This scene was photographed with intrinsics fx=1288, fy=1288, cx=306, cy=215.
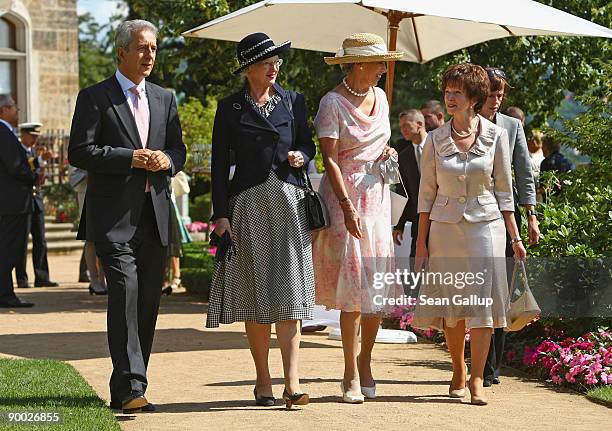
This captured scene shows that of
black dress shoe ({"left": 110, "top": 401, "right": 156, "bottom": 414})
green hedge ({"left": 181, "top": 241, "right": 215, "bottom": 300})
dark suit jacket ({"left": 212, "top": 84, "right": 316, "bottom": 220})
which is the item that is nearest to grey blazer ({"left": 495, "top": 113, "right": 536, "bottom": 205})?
A: dark suit jacket ({"left": 212, "top": 84, "right": 316, "bottom": 220})

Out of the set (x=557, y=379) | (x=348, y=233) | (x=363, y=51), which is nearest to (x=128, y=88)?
(x=363, y=51)

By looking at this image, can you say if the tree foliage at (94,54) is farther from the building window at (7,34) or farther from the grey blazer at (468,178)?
the grey blazer at (468,178)

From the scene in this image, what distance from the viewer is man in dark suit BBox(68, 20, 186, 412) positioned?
707cm

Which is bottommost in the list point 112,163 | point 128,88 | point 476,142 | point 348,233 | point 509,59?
point 348,233

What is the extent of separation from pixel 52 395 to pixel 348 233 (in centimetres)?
196

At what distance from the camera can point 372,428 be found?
6.68 metres

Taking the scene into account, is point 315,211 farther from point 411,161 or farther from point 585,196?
point 411,161

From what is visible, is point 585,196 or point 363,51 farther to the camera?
point 585,196

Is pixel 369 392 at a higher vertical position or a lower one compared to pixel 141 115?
lower

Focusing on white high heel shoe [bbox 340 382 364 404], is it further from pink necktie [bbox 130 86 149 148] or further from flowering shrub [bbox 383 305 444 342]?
flowering shrub [bbox 383 305 444 342]

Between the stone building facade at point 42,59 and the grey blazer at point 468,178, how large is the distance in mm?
23322

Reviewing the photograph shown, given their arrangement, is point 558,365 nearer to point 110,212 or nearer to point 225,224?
point 225,224

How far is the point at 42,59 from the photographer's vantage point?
3008 centimetres

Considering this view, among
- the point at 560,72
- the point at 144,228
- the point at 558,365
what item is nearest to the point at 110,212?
the point at 144,228
